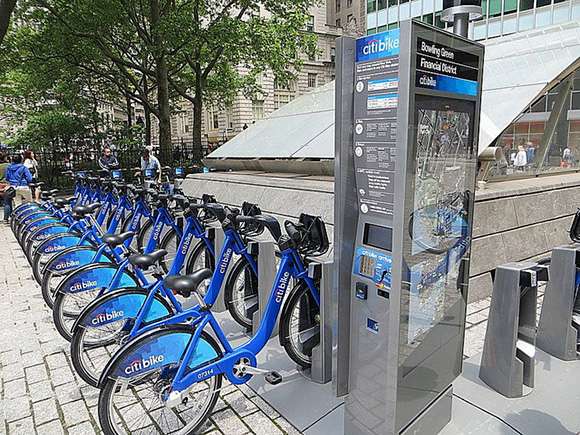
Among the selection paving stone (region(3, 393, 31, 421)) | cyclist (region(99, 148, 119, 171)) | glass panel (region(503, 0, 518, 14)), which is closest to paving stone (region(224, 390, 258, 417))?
paving stone (region(3, 393, 31, 421))

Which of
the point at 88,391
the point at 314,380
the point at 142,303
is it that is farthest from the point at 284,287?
the point at 88,391

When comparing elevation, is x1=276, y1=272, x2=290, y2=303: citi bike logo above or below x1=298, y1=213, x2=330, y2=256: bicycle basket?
below

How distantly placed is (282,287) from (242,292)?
1.12 meters


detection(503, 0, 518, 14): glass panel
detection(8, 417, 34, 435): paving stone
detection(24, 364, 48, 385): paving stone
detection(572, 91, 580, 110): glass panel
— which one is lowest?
detection(8, 417, 34, 435): paving stone

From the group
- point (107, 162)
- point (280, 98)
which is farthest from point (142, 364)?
point (280, 98)

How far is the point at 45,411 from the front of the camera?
10.5ft

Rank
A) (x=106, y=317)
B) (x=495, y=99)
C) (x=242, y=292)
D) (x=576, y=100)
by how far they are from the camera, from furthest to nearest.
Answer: (x=576, y=100)
(x=495, y=99)
(x=242, y=292)
(x=106, y=317)

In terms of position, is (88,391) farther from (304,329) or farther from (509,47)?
(509,47)

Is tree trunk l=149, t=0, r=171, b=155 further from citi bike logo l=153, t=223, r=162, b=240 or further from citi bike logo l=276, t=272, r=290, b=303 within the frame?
citi bike logo l=276, t=272, r=290, b=303

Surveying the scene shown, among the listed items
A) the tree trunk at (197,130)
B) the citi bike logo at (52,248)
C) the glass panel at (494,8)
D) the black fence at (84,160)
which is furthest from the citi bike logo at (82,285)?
the glass panel at (494,8)

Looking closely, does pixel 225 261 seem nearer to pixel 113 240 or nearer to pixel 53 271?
pixel 113 240

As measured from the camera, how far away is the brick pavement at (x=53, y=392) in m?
3.02

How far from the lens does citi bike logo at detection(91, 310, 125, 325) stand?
332cm

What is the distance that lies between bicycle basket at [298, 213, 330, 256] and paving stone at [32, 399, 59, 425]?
214cm
